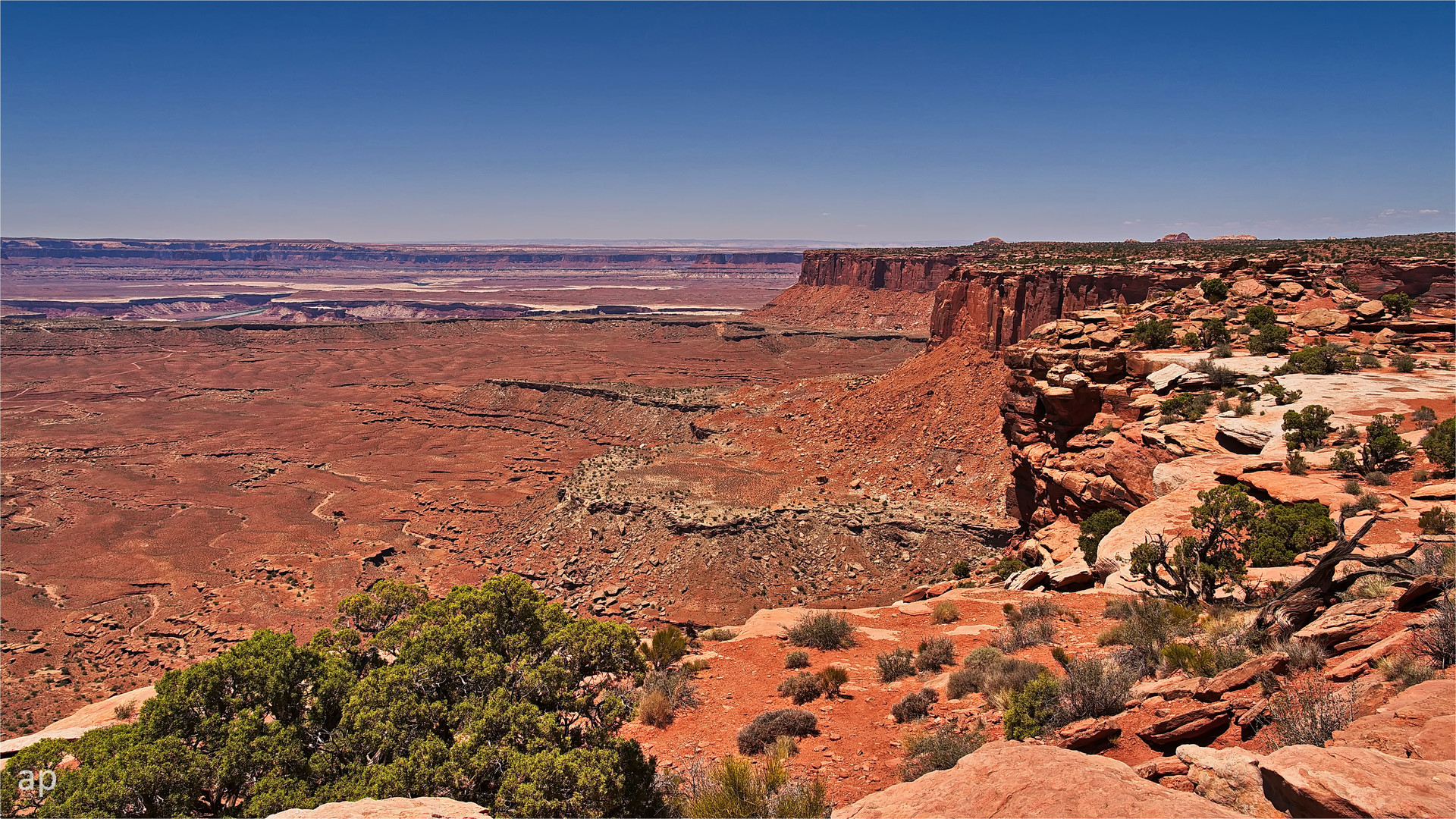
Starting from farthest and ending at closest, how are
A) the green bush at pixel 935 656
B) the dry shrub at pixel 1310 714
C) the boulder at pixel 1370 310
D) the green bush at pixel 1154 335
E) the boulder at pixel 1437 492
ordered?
the green bush at pixel 1154 335
the boulder at pixel 1370 310
the green bush at pixel 935 656
the boulder at pixel 1437 492
the dry shrub at pixel 1310 714

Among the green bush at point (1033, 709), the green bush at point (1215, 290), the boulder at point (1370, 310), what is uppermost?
the green bush at point (1215, 290)

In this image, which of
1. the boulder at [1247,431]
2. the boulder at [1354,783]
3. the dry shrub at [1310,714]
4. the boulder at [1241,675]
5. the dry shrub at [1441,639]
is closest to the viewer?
the boulder at [1354,783]

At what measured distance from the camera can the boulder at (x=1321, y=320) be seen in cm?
2396

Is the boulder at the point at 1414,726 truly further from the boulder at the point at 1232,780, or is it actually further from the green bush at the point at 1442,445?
the green bush at the point at 1442,445

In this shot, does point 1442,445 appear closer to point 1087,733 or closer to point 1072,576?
point 1072,576

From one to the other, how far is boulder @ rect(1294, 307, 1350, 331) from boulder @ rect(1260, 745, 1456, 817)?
25.0 metres

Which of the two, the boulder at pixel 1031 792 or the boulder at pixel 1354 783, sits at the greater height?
the boulder at pixel 1354 783

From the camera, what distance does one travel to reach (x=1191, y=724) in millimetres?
7020

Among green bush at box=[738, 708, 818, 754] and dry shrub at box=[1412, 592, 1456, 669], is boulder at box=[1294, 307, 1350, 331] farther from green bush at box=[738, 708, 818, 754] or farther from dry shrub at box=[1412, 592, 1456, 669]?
green bush at box=[738, 708, 818, 754]

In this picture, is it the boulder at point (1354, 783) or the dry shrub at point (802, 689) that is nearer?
the boulder at point (1354, 783)

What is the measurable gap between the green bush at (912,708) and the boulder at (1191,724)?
141 inches

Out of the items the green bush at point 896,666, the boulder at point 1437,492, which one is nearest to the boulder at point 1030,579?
the green bush at point 896,666

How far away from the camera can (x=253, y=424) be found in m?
70.3

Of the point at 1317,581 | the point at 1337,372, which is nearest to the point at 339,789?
the point at 1317,581
